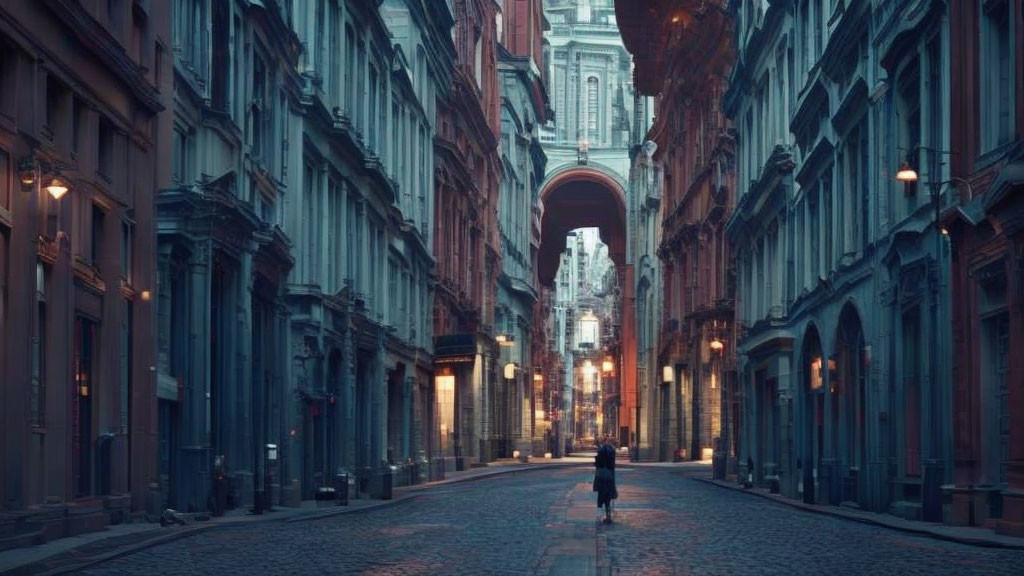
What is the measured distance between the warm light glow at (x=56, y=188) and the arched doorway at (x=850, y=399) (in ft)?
68.3

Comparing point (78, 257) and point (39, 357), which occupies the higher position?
point (78, 257)

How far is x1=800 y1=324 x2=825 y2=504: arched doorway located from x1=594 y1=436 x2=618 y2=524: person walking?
33.3 feet

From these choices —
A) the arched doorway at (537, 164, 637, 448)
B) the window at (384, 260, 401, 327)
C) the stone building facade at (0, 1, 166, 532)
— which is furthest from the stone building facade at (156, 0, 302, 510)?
the arched doorway at (537, 164, 637, 448)

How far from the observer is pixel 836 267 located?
4028cm

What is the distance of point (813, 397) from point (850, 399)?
5165 millimetres

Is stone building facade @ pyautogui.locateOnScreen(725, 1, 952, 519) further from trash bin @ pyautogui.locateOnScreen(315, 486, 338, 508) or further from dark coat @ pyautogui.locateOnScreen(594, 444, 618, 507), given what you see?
trash bin @ pyautogui.locateOnScreen(315, 486, 338, 508)

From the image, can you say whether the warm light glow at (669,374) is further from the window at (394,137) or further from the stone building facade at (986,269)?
the stone building facade at (986,269)

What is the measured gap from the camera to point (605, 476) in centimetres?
3100

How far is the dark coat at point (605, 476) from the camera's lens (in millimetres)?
30688

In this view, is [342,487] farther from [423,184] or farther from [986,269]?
[423,184]

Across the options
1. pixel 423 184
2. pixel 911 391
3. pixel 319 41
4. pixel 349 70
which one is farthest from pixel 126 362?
pixel 423 184

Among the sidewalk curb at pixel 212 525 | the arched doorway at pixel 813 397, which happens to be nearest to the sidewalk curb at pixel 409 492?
the sidewalk curb at pixel 212 525

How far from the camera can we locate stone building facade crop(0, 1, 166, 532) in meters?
21.7

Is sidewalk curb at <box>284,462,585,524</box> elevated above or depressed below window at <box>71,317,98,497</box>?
below
